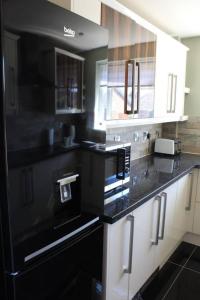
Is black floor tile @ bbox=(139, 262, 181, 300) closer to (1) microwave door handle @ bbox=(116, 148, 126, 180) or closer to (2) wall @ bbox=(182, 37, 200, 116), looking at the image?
(1) microwave door handle @ bbox=(116, 148, 126, 180)

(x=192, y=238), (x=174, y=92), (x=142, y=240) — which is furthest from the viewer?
(x=192, y=238)

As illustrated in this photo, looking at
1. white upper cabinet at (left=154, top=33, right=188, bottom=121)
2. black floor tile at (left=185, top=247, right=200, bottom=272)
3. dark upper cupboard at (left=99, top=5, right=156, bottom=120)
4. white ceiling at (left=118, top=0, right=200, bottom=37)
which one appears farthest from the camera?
black floor tile at (left=185, top=247, right=200, bottom=272)

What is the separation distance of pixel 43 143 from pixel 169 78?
2.00 m

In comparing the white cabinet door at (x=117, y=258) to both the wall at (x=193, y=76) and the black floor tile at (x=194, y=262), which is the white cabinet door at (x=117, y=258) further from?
the wall at (x=193, y=76)

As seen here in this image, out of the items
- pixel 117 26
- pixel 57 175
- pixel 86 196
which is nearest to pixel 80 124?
pixel 57 175

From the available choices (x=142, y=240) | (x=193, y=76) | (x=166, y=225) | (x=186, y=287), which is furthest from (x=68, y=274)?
(x=193, y=76)

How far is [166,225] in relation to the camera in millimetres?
2260

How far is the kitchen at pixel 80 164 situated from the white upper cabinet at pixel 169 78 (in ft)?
0.10

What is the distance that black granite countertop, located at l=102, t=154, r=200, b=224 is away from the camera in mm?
1525

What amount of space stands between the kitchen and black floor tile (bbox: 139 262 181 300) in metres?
0.01

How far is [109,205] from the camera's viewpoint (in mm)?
1559

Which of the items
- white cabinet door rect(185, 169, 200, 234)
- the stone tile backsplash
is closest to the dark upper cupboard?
white cabinet door rect(185, 169, 200, 234)

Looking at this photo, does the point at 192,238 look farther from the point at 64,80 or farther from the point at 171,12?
Result: the point at 64,80

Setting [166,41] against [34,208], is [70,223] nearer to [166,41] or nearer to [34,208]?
[34,208]
